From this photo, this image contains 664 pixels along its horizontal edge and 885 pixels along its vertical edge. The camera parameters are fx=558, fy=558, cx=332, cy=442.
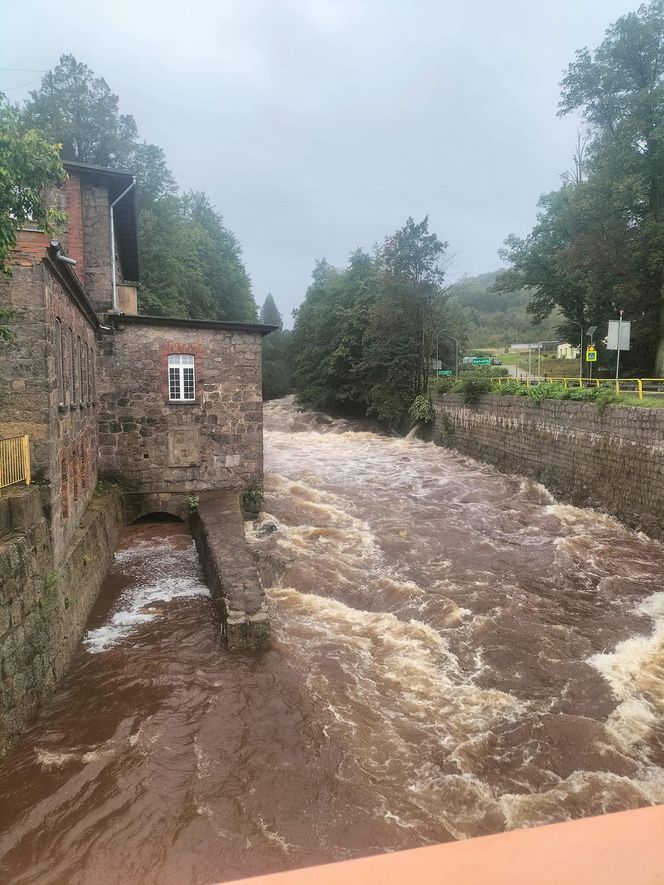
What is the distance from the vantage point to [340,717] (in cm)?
667

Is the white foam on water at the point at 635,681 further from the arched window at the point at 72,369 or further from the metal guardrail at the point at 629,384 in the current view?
the arched window at the point at 72,369

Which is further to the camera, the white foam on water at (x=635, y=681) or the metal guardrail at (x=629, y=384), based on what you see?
the metal guardrail at (x=629, y=384)

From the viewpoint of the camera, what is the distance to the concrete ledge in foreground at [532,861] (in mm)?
886

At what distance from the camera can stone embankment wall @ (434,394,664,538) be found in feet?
46.2

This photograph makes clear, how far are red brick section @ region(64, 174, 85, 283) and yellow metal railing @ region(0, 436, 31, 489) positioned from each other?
10507 mm

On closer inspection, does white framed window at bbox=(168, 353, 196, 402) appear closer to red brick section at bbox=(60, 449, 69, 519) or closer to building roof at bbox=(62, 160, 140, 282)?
building roof at bbox=(62, 160, 140, 282)

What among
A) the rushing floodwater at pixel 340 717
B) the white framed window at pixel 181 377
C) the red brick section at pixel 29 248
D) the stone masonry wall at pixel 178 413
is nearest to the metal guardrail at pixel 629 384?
the rushing floodwater at pixel 340 717

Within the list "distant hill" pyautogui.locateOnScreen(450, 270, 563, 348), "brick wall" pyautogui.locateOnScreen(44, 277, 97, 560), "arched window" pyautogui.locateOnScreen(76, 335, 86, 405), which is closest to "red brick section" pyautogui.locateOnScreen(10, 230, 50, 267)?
"brick wall" pyautogui.locateOnScreen(44, 277, 97, 560)

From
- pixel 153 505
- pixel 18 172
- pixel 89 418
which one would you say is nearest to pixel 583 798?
pixel 18 172

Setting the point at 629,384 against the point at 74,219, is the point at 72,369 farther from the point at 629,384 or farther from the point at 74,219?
the point at 629,384

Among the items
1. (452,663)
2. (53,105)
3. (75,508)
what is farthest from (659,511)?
(53,105)

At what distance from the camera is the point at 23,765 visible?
227 inches

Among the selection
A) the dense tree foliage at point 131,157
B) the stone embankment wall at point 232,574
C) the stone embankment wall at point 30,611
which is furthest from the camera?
the dense tree foliage at point 131,157

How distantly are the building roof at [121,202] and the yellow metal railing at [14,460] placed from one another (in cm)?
960
